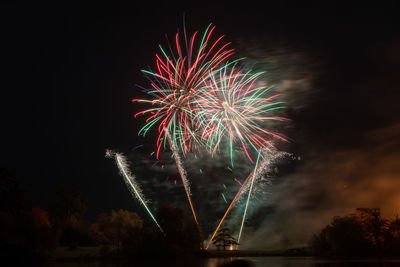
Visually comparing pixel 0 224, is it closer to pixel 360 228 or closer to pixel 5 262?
pixel 5 262

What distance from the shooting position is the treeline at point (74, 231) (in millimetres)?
40406

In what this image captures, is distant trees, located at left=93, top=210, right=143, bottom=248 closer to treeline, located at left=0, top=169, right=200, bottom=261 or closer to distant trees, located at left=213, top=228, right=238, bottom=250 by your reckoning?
treeline, located at left=0, top=169, right=200, bottom=261

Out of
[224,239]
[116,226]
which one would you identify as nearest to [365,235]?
[224,239]

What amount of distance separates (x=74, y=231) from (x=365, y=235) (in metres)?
46.3

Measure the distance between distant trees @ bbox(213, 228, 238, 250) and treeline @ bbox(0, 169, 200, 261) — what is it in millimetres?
14595

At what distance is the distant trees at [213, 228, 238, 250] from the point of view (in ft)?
229

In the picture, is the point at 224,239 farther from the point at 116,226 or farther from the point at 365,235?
the point at 365,235

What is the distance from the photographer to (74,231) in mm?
61438

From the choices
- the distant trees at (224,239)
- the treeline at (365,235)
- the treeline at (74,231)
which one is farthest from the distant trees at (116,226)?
the treeline at (365,235)

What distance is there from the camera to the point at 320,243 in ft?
209

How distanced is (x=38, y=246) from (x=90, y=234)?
72.4 feet

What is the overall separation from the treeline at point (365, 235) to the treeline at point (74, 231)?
21.4m

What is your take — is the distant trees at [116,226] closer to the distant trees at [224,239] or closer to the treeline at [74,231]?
the treeline at [74,231]

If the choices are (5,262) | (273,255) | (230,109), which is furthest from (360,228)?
(5,262)
